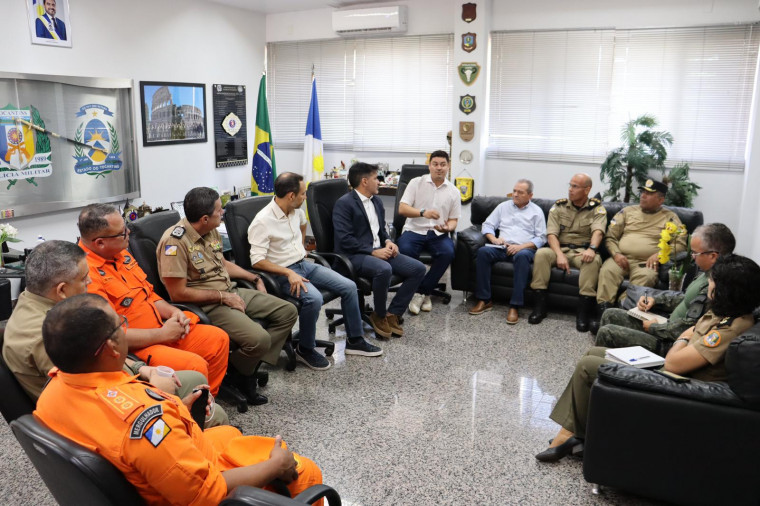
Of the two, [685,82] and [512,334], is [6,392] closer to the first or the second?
[512,334]

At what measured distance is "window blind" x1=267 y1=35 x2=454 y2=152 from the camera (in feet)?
21.7

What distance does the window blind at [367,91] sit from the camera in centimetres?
660

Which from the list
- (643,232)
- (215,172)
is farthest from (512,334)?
(215,172)

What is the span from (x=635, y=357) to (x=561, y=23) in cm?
431

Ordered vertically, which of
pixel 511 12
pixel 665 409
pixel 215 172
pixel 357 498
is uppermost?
pixel 511 12

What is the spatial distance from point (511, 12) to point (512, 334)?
3.47 m

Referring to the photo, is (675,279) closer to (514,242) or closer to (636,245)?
(636,245)

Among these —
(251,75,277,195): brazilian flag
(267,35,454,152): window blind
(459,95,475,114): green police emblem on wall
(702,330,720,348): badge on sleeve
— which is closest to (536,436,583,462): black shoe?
(702,330,720,348): badge on sleeve

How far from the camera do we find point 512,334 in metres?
4.45

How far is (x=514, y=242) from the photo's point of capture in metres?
4.99

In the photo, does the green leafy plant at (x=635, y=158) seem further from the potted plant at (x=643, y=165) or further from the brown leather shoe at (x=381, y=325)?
the brown leather shoe at (x=381, y=325)

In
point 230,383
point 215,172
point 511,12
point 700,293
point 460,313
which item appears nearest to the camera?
point 700,293

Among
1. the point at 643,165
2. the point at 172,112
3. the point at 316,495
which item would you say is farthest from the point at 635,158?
the point at 316,495

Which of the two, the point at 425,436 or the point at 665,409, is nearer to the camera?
the point at 665,409
